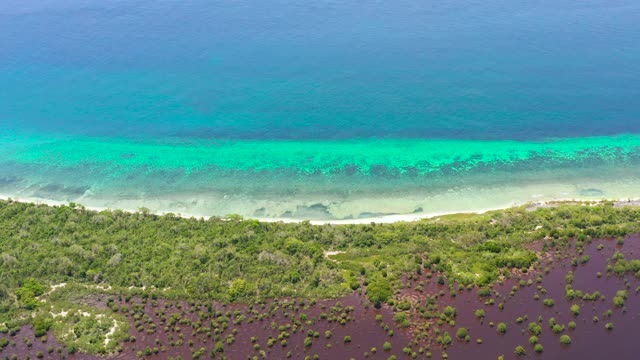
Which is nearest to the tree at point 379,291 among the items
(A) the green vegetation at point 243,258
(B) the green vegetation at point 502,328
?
(A) the green vegetation at point 243,258

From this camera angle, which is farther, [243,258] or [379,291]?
[243,258]

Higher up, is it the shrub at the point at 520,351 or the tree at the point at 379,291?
the tree at the point at 379,291

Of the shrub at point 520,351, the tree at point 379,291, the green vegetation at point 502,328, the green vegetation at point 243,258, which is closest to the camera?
the shrub at point 520,351

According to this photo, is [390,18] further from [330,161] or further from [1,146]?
[1,146]

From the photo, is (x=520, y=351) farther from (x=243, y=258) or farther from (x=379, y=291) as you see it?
(x=243, y=258)

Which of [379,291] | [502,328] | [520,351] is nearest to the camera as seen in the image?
Answer: [520,351]

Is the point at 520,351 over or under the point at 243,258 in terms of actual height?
under

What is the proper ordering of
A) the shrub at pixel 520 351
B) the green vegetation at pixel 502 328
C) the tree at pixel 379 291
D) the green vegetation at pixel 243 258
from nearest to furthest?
1. the shrub at pixel 520 351
2. the green vegetation at pixel 502 328
3. the tree at pixel 379 291
4. the green vegetation at pixel 243 258

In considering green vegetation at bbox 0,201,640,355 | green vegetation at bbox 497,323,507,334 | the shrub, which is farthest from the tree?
the shrub

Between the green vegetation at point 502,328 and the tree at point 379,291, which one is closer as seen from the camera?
the green vegetation at point 502,328

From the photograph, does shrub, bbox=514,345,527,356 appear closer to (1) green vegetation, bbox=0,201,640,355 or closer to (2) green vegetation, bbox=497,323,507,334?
(2) green vegetation, bbox=497,323,507,334

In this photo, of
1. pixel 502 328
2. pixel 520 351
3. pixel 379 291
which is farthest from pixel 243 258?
pixel 520 351

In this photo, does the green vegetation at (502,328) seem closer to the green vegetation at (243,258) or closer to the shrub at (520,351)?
the green vegetation at (243,258)
